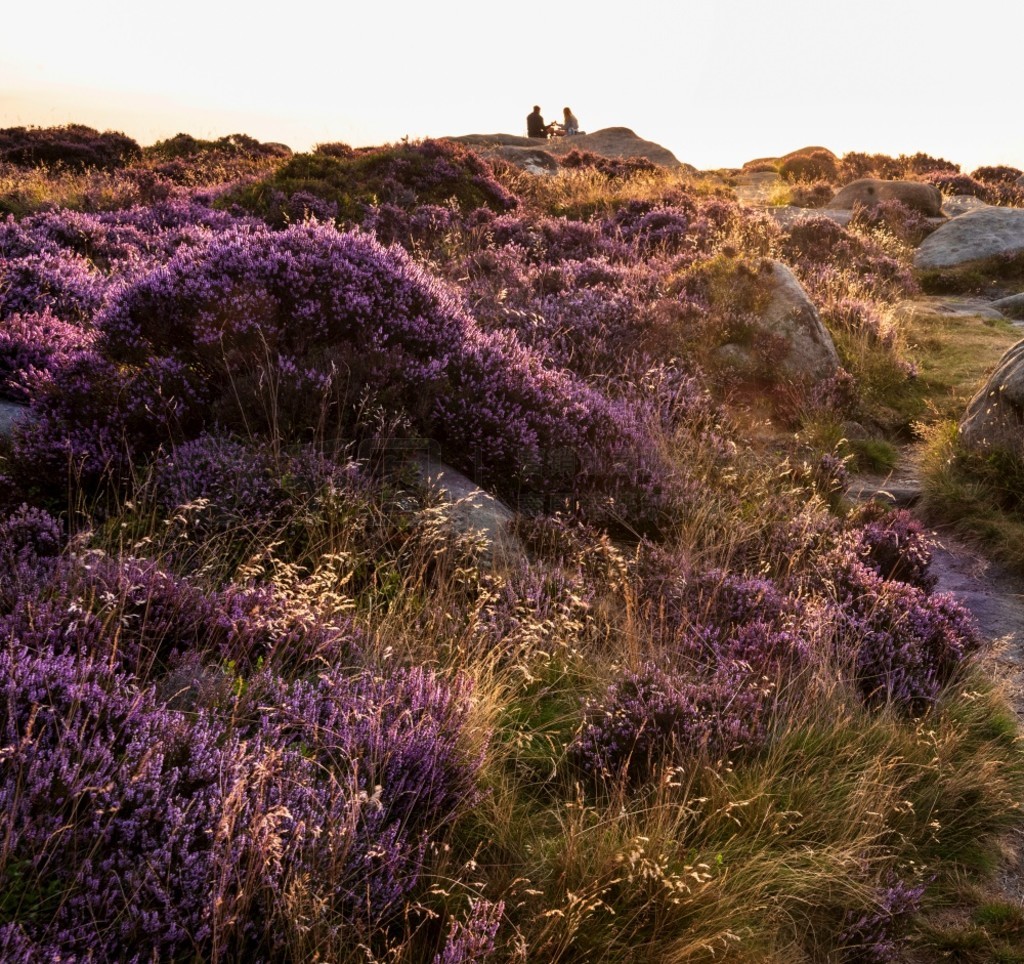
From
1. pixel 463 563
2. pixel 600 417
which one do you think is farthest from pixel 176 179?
pixel 463 563

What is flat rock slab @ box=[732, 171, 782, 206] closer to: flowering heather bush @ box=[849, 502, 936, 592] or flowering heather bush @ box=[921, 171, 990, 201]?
flowering heather bush @ box=[921, 171, 990, 201]

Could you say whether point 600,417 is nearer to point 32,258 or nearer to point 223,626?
point 223,626

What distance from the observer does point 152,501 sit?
4664mm

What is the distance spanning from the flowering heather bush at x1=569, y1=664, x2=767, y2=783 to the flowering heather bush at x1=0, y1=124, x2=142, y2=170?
22.5 m

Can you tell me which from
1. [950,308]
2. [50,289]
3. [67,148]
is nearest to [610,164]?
[950,308]

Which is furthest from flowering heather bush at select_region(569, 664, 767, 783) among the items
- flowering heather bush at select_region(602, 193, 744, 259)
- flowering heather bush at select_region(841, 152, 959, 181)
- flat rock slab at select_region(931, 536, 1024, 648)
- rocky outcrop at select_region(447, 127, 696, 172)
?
rocky outcrop at select_region(447, 127, 696, 172)

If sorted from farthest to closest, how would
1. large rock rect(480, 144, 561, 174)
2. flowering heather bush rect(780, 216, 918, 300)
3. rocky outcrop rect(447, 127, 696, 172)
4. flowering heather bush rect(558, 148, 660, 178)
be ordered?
1. rocky outcrop rect(447, 127, 696, 172)
2. large rock rect(480, 144, 561, 174)
3. flowering heather bush rect(558, 148, 660, 178)
4. flowering heather bush rect(780, 216, 918, 300)

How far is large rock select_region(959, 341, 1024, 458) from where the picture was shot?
315 inches

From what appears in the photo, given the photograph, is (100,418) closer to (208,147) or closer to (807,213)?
(807,213)

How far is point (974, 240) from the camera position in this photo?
19078 millimetres

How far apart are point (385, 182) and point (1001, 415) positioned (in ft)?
39.6

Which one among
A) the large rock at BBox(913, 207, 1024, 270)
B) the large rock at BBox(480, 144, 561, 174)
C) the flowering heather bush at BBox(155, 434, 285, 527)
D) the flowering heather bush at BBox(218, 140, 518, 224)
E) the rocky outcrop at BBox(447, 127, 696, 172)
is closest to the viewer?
the flowering heather bush at BBox(155, 434, 285, 527)

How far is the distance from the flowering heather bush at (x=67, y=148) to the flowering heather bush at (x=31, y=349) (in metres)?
17.6

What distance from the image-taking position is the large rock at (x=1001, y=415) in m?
7.99
